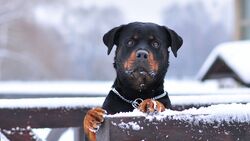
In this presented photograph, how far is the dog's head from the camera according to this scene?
144 inches

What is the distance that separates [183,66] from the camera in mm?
61844

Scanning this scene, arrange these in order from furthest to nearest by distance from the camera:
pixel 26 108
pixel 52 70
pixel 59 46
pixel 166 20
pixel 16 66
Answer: pixel 166 20 < pixel 59 46 < pixel 52 70 < pixel 16 66 < pixel 26 108

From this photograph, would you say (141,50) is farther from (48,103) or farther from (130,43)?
(48,103)

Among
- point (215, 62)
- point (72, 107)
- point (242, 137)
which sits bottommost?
point (215, 62)

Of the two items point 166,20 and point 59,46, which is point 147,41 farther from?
point 166,20

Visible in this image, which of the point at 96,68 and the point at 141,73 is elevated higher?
the point at 141,73

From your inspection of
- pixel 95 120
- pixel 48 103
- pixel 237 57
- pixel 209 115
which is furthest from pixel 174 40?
pixel 237 57

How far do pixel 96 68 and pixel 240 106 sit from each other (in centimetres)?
6241

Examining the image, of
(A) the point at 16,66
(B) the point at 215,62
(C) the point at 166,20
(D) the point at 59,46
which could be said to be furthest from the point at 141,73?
(C) the point at 166,20

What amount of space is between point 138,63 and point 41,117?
1276 millimetres

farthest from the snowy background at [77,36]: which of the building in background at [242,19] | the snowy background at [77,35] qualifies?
the building in background at [242,19]

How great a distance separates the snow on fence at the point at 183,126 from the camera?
7.98 ft

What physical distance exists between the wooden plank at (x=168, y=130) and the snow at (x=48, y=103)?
2059 mm

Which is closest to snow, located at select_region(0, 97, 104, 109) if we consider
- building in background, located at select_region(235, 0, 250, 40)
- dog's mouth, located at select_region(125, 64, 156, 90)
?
dog's mouth, located at select_region(125, 64, 156, 90)
